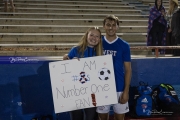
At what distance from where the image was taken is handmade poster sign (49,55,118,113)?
3480 millimetres

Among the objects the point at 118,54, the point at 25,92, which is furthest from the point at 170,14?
the point at 25,92

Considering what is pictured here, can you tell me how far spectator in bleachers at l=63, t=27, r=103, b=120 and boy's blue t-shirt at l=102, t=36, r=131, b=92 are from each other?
106 millimetres

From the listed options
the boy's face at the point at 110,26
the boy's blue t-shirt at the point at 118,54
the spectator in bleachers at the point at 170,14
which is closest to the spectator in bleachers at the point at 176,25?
the spectator in bleachers at the point at 170,14

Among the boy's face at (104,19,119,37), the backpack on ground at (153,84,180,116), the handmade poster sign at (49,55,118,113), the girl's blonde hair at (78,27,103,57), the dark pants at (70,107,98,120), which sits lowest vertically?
the backpack on ground at (153,84,180,116)

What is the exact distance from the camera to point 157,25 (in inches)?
245

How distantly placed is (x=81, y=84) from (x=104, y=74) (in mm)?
287

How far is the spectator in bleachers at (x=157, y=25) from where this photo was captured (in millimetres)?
6160

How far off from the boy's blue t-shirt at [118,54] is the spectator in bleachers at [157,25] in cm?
282

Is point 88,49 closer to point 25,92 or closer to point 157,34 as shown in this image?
point 25,92

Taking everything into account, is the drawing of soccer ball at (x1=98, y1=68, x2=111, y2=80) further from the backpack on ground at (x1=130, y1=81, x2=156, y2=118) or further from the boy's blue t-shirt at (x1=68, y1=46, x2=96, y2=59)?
the backpack on ground at (x1=130, y1=81, x2=156, y2=118)

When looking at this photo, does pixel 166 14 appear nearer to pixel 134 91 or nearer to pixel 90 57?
pixel 134 91

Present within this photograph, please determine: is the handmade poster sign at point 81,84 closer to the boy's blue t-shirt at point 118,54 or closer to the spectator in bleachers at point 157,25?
the boy's blue t-shirt at point 118,54

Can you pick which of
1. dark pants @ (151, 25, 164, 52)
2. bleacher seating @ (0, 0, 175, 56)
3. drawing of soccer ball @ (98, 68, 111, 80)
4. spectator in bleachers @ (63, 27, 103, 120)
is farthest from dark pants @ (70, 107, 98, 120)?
dark pants @ (151, 25, 164, 52)

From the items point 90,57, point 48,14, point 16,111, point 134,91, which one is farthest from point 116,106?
point 48,14
